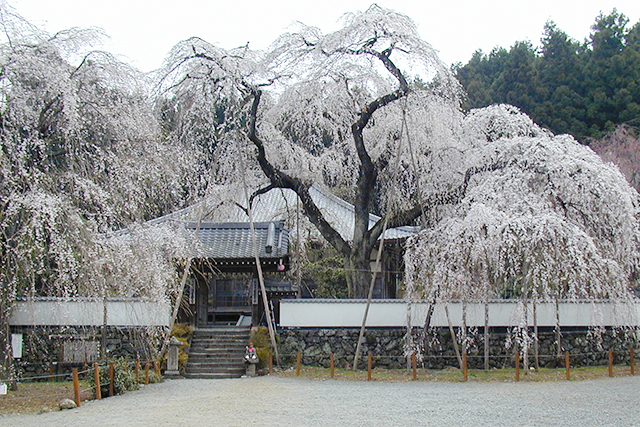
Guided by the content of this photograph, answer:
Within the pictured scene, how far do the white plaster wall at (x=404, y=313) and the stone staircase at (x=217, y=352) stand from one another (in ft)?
4.36

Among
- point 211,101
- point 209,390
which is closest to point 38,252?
point 209,390

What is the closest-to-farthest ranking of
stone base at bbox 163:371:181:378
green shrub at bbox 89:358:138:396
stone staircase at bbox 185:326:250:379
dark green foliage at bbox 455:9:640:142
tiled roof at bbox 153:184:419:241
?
green shrub at bbox 89:358:138:396
stone base at bbox 163:371:181:378
stone staircase at bbox 185:326:250:379
tiled roof at bbox 153:184:419:241
dark green foliage at bbox 455:9:640:142

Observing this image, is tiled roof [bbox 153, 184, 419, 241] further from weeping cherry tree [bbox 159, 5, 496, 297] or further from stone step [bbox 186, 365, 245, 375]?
stone step [bbox 186, 365, 245, 375]

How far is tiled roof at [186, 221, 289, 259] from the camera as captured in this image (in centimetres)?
1538

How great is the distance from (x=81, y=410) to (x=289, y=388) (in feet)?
11.4

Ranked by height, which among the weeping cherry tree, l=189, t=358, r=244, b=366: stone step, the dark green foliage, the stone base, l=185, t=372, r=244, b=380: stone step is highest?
the dark green foliage

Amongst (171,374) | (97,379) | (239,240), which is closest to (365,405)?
(97,379)

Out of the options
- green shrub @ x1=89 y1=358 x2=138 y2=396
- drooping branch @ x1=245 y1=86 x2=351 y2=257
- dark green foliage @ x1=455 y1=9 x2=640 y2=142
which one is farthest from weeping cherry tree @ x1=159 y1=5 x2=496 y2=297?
dark green foliage @ x1=455 y1=9 x2=640 y2=142

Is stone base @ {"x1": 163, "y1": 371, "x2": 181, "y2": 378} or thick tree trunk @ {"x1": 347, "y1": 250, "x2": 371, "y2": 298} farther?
thick tree trunk @ {"x1": 347, "y1": 250, "x2": 371, "y2": 298}

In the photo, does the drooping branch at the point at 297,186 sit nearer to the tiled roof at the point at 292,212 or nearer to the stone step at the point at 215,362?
the tiled roof at the point at 292,212

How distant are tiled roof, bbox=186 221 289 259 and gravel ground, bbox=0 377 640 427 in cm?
420

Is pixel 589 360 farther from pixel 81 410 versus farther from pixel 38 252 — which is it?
pixel 38 252

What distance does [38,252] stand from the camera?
8.52 meters

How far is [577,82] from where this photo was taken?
3092cm
